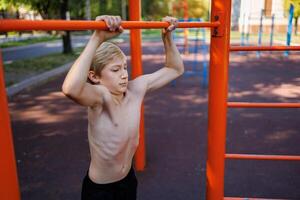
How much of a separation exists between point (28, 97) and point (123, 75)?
543cm

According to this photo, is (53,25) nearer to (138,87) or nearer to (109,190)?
(138,87)

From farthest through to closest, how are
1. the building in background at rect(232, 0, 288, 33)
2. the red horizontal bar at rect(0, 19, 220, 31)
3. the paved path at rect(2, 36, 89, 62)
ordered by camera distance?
the building in background at rect(232, 0, 288, 33) < the paved path at rect(2, 36, 89, 62) < the red horizontal bar at rect(0, 19, 220, 31)

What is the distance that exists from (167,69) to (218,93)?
310mm

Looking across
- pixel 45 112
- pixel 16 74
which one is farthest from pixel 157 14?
pixel 45 112

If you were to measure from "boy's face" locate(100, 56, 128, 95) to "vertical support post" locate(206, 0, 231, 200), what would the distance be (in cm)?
56

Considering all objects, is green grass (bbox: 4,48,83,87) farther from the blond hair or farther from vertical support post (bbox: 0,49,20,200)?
vertical support post (bbox: 0,49,20,200)

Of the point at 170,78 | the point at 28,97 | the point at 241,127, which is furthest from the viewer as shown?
the point at 28,97

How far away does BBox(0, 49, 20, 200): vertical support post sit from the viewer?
99cm

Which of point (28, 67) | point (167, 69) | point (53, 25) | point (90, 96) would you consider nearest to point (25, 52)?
point (28, 67)

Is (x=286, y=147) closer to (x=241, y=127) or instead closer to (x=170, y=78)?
(x=241, y=127)

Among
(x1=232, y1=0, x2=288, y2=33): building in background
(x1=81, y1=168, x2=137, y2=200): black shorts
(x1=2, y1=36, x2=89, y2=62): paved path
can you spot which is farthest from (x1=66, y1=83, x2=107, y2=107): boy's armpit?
(x1=2, y1=36, x2=89, y2=62): paved path

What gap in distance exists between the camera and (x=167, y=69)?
164 centimetres

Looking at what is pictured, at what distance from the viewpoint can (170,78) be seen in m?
1.62

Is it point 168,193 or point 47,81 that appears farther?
point 47,81
